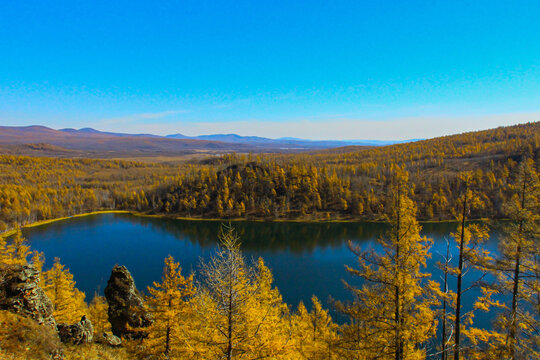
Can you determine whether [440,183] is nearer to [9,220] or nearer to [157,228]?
[157,228]

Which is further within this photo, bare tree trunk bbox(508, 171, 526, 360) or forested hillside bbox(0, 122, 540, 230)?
forested hillside bbox(0, 122, 540, 230)

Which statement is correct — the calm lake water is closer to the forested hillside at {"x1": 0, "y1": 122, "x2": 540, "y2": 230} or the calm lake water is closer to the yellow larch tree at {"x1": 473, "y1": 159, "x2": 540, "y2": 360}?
the forested hillside at {"x1": 0, "y1": 122, "x2": 540, "y2": 230}

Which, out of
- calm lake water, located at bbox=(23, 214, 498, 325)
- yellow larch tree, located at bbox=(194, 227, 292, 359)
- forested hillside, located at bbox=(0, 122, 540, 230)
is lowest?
calm lake water, located at bbox=(23, 214, 498, 325)

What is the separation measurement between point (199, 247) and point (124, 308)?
43.6m

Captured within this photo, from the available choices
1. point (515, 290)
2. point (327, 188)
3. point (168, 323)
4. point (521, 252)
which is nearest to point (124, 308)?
point (168, 323)

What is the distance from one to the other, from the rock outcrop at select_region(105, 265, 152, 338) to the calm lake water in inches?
619

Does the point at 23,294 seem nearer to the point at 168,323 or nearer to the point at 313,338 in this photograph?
the point at 168,323

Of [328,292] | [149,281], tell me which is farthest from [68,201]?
[328,292]

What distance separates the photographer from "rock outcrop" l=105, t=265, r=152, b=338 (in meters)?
16.5

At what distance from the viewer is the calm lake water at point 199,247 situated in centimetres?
4000

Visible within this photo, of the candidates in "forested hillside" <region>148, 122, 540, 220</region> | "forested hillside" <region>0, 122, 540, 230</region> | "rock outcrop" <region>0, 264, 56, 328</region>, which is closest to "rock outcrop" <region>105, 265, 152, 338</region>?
"rock outcrop" <region>0, 264, 56, 328</region>

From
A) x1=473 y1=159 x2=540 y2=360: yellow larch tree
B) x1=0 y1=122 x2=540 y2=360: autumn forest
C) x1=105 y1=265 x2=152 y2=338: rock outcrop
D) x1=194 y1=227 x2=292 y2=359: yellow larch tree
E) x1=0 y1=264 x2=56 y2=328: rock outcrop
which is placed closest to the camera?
x1=194 y1=227 x2=292 y2=359: yellow larch tree

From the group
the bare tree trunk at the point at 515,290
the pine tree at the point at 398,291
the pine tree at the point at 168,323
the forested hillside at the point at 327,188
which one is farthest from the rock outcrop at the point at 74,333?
the forested hillside at the point at 327,188

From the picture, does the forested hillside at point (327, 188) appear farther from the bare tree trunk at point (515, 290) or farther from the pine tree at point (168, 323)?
the pine tree at point (168, 323)
